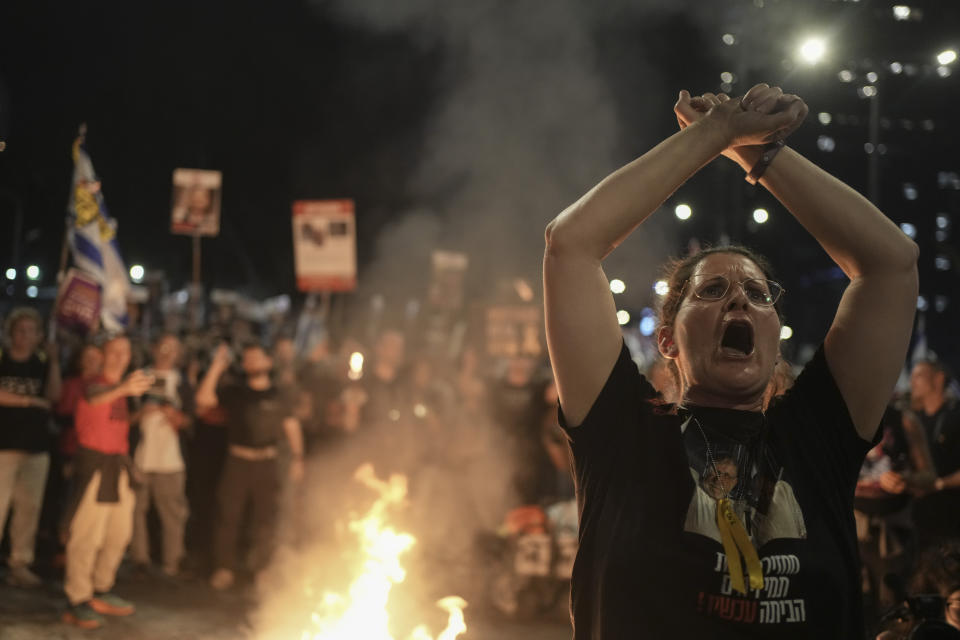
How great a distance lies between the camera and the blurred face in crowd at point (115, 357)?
19.7 feet

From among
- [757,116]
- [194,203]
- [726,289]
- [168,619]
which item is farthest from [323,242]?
[757,116]

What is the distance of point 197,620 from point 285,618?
2.27ft

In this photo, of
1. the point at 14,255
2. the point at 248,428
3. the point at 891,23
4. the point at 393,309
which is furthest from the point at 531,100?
the point at 14,255

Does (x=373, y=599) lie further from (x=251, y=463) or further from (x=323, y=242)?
(x=323, y=242)

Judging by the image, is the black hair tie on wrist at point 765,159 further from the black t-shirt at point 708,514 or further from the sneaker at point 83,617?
the sneaker at point 83,617

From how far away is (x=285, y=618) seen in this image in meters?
5.77

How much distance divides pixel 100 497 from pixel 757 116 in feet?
18.1

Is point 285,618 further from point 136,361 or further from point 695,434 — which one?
point 695,434

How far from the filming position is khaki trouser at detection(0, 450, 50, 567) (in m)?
6.36

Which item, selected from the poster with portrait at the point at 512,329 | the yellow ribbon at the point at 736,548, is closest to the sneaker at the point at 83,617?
the poster with portrait at the point at 512,329

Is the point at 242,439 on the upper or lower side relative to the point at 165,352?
lower

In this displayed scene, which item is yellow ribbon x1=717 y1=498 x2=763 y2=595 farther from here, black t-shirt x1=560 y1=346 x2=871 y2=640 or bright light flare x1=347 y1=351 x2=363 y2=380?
bright light flare x1=347 y1=351 x2=363 y2=380

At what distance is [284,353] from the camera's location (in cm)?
773

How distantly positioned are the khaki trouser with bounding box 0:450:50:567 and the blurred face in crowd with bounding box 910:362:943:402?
254 inches
